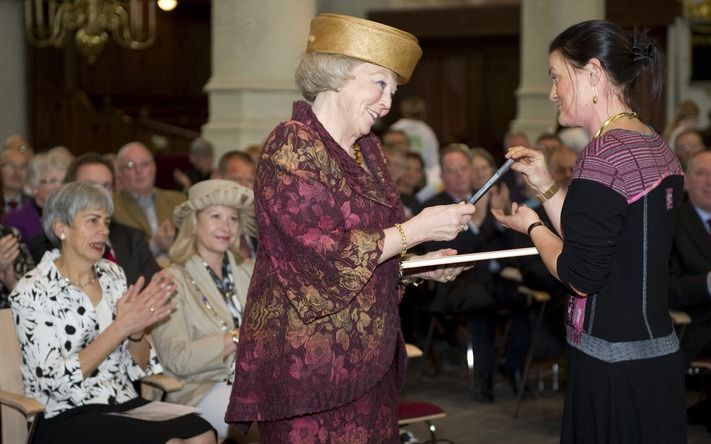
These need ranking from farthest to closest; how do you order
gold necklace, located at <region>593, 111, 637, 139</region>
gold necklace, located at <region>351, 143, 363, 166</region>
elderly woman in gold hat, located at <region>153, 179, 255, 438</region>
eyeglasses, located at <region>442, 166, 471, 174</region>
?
eyeglasses, located at <region>442, 166, 471, 174</region>
elderly woman in gold hat, located at <region>153, 179, 255, 438</region>
gold necklace, located at <region>351, 143, 363, 166</region>
gold necklace, located at <region>593, 111, 637, 139</region>

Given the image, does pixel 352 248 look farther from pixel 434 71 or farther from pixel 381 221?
pixel 434 71

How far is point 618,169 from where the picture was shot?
2.83 m

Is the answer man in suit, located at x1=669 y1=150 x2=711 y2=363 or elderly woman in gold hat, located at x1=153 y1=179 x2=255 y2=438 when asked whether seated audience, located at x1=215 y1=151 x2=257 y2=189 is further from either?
man in suit, located at x1=669 y1=150 x2=711 y2=363

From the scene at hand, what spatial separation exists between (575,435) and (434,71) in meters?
12.4

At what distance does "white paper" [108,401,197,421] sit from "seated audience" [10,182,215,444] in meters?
0.03

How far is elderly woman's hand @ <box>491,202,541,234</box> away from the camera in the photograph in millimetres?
3137

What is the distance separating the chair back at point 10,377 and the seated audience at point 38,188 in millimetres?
1856

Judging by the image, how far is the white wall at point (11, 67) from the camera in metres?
11.1

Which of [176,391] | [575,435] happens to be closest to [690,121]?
[176,391]

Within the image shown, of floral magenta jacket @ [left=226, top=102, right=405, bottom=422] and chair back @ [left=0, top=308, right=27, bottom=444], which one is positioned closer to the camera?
floral magenta jacket @ [left=226, top=102, right=405, bottom=422]

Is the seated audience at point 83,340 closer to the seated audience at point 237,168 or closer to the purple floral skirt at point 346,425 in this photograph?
the purple floral skirt at point 346,425

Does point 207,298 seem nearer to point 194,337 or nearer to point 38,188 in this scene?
point 194,337

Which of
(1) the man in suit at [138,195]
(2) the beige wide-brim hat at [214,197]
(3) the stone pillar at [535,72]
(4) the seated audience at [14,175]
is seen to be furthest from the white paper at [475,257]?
(3) the stone pillar at [535,72]

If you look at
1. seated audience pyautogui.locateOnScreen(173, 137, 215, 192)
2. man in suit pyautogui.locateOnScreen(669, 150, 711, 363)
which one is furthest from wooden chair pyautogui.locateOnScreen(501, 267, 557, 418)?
seated audience pyautogui.locateOnScreen(173, 137, 215, 192)
